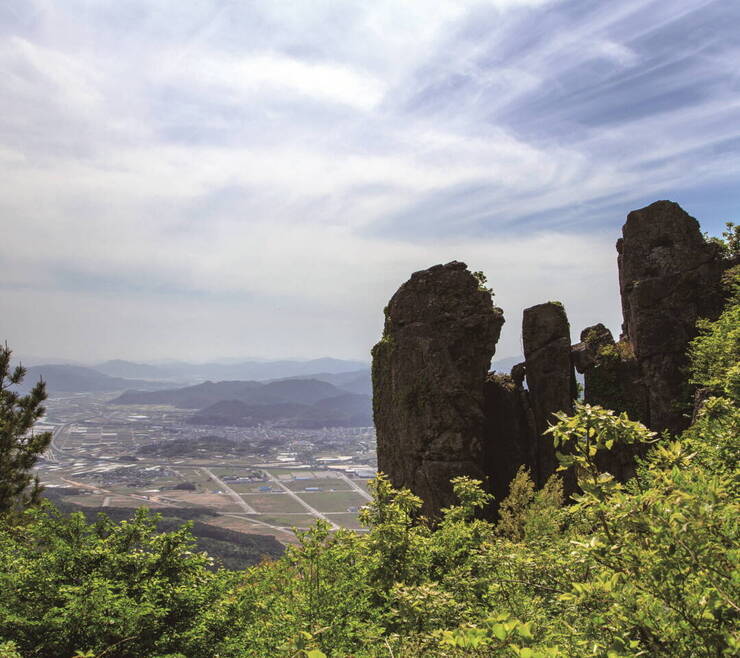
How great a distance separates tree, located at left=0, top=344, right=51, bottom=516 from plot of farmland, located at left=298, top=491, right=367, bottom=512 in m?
157

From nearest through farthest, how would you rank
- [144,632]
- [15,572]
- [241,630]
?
[144,632], [15,572], [241,630]

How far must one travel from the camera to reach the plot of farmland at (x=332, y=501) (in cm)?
17612

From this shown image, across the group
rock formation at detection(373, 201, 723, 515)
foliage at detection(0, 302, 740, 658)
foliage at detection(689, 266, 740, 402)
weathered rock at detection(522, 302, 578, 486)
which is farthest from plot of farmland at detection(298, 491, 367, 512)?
foliage at detection(0, 302, 740, 658)

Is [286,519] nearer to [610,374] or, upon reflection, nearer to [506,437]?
[506,437]

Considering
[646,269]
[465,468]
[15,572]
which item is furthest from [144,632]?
[646,269]

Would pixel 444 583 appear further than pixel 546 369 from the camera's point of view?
No

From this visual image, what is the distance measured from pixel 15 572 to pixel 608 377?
33.5 meters

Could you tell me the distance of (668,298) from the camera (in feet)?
103

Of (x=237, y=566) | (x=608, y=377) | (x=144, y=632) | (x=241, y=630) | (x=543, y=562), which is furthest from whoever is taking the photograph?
(x=237, y=566)

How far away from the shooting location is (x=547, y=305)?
35.8m

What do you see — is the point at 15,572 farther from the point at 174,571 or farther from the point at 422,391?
the point at 422,391

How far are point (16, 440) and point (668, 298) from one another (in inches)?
1562

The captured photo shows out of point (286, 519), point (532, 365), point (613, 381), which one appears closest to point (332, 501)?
point (286, 519)

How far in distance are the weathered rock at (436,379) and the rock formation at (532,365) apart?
7cm
